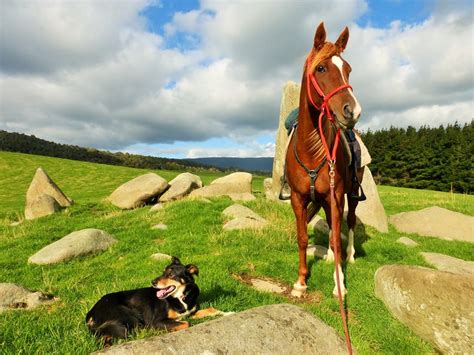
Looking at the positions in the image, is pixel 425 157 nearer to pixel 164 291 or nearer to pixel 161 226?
pixel 161 226

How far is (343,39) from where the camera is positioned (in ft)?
19.6

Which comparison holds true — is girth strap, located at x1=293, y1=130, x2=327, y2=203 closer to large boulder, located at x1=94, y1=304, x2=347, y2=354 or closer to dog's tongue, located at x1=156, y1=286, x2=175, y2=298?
large boulder, located at x1=94, y1=304, x2=347, y2=354

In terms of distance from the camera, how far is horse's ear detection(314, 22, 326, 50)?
5.66m

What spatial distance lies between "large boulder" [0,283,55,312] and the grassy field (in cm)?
39

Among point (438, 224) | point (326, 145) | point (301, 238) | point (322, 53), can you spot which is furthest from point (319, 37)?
point (438, 224)

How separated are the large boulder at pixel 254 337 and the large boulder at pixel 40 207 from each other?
61.4 ft

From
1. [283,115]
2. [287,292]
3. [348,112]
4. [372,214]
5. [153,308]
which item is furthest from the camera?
[283,115]

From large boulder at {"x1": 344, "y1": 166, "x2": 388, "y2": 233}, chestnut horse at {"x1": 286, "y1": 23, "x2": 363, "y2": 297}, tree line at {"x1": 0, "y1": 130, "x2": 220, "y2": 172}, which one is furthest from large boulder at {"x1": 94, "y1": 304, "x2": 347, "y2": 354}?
tree line at {"x1": 0, "y1": 130, "x2": 220, "y2": 172}

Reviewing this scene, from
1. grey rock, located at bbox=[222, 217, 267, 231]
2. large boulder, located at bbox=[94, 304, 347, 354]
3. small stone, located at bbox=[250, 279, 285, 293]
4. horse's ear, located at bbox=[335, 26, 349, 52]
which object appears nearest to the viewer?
large boulder, located at bbox=[94, 304, 347, 354]

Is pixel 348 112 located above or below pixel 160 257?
above

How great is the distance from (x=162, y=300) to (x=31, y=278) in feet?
18.5

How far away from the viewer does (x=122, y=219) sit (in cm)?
1569

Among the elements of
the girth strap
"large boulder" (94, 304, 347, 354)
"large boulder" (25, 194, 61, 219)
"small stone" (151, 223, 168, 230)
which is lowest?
"large boulder" (25, 194, 61, 219)

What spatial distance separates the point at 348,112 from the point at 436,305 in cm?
399
